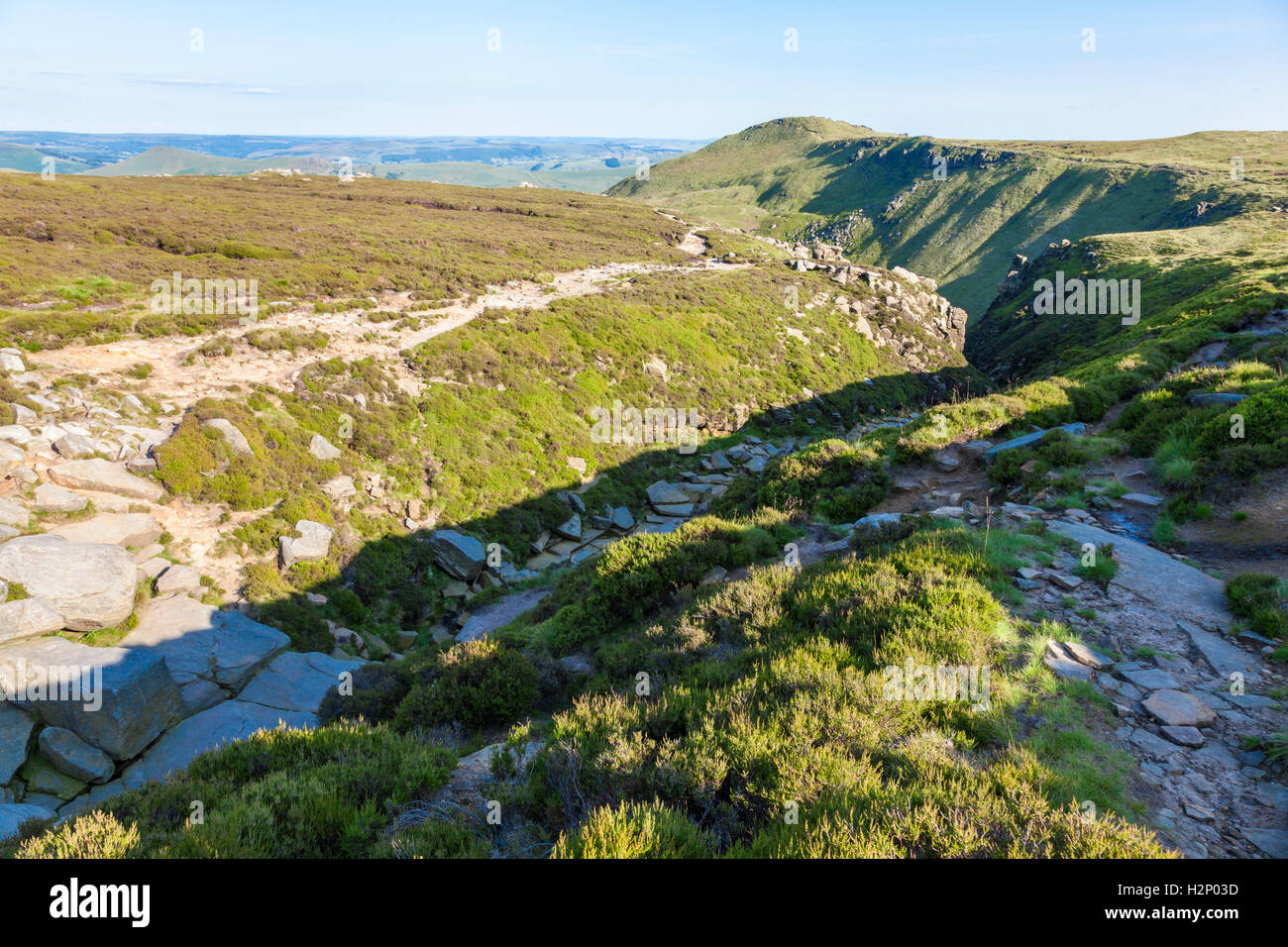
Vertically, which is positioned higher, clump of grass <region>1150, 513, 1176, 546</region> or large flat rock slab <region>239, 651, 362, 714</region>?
clump of grass <region>1150, 513, 1176, 546</region>

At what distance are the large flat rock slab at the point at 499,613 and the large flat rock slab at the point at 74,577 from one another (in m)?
6.90

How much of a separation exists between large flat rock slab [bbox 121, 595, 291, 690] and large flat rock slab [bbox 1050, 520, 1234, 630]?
49.5 feet

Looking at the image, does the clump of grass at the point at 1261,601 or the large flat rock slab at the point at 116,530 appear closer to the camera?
the clump of grass at the point at 1261,601

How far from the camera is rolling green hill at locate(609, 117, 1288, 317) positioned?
306 ft

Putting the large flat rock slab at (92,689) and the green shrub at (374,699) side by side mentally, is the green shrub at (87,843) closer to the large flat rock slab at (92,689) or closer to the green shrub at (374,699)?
the green shrub at (374,699)

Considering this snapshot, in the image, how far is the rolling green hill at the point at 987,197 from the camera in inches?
3669

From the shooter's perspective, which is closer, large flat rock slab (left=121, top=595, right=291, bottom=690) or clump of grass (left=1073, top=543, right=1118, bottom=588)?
clump of grass (left=1073, top=543, right=1118, bottom=588)

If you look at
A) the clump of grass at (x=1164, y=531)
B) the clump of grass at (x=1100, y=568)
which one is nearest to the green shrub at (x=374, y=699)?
the clump of grass at (x=1100, y=568)

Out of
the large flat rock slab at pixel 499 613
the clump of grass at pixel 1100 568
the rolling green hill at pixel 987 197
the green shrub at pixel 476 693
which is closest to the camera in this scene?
the clump of grass at pixel 1100 568

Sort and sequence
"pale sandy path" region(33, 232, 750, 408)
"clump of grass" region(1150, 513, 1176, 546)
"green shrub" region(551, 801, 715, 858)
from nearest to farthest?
"green shrub" region(551, 801, 715, 858)
"clump of grass" region(1150, 513, 1176, 546)
"pale sandy path" region(33, 232, 750, 408)

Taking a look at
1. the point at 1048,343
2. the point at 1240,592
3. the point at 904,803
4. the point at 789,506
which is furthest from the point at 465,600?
the point at 1048,343

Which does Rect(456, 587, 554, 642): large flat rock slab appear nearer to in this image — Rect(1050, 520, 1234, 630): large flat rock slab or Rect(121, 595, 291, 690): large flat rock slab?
Rect(121, 595, 291, 690): large flat rock slab

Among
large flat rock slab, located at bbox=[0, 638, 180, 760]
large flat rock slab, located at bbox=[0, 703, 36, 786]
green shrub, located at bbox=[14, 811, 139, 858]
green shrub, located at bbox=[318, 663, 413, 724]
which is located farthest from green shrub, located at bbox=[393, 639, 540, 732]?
large flat rock slab, located at bbox=[0, 703, 36, 786]

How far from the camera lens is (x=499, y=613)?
51.0 feet
